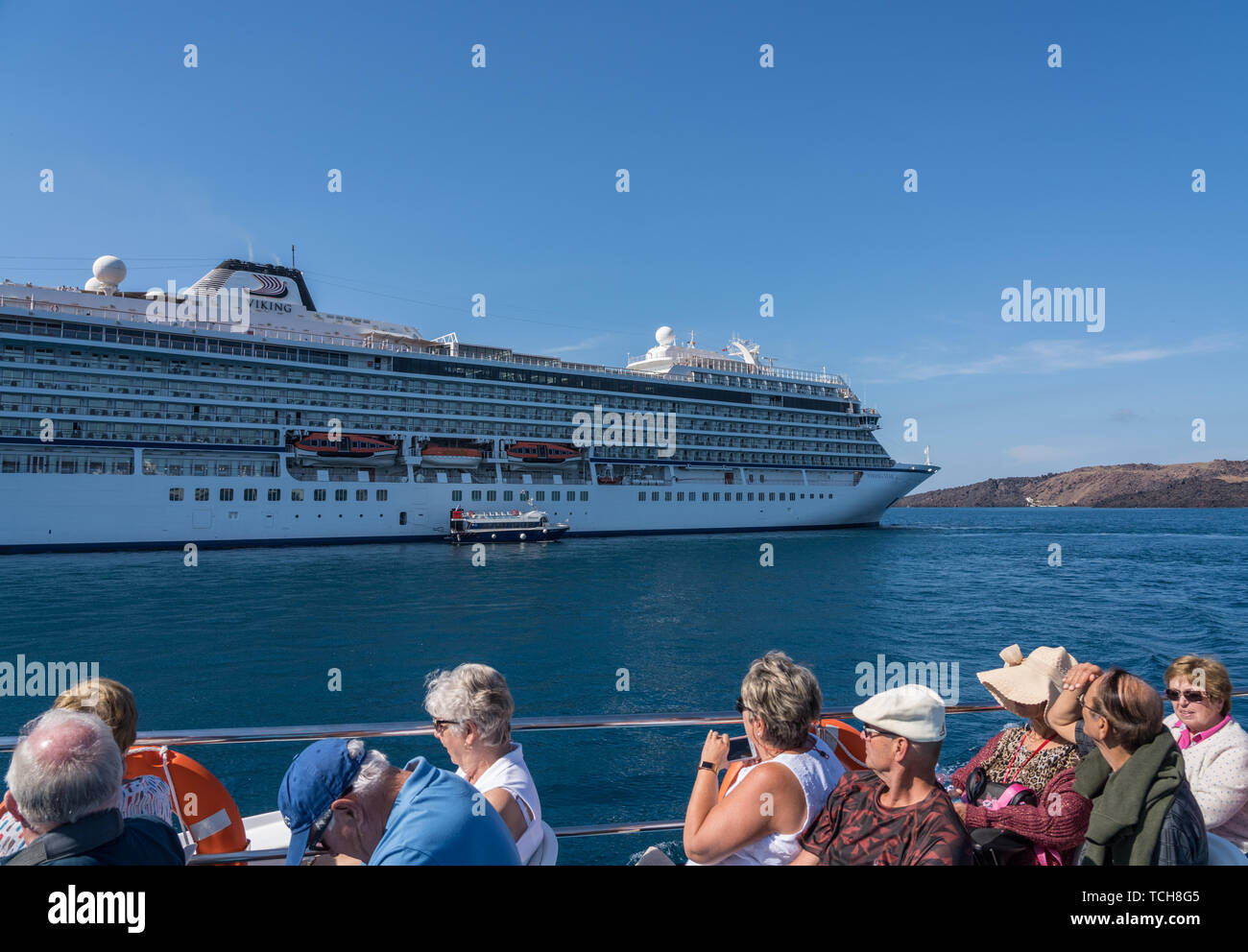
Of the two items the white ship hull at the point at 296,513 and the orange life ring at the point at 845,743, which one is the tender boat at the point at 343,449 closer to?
the white ship hull at the point at 296,513

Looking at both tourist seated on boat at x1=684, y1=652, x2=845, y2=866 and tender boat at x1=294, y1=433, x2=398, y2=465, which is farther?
tender boat at x1=294, y1=433, x2=398, y2=465

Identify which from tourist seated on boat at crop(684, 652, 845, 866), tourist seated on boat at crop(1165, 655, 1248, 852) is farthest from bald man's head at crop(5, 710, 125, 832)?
tourist seated on boat at crop(1165, 655, 1248, 852)

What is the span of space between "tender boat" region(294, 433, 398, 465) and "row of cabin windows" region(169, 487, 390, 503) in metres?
2.00

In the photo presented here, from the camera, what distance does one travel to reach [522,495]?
49.1 meters

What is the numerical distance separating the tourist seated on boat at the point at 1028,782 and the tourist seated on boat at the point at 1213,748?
0.44 m

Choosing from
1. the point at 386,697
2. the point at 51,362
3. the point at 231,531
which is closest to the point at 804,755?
the point at 386,697

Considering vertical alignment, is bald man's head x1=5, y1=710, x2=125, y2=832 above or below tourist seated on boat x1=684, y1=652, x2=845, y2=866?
above

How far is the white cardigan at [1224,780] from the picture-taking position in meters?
2.97

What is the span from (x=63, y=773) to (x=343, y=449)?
43072mm

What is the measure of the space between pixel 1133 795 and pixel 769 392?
62.0 meters

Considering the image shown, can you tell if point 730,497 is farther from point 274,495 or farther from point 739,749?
point 739,749

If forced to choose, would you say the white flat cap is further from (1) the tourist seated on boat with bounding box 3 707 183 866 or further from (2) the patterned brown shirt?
(1) the tourist seated on boat with bounding box 3 707 183 866

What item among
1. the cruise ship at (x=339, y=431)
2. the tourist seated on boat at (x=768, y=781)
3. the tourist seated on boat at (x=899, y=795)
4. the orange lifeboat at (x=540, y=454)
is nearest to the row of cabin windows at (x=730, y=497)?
the cruise ship at (x=339, y=431)

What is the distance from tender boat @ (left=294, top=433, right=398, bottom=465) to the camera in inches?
1628
